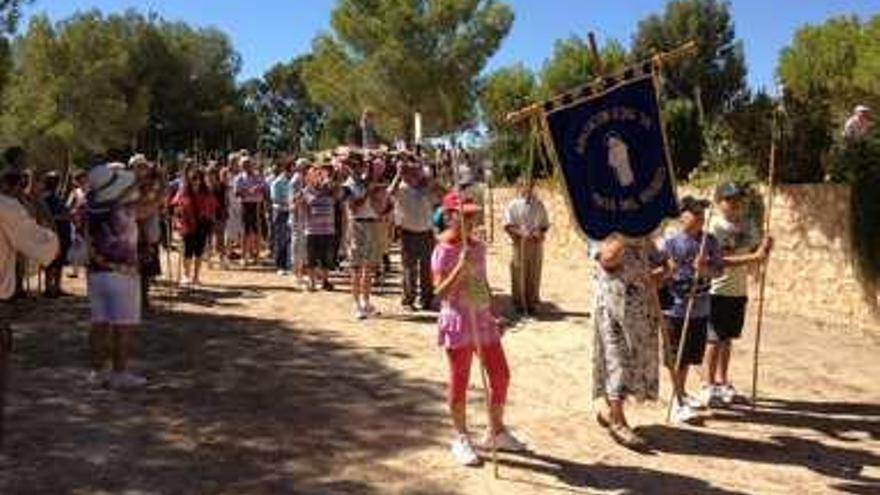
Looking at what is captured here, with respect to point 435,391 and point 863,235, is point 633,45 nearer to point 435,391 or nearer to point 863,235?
point 863,235

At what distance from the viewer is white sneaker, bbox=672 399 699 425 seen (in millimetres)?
10352

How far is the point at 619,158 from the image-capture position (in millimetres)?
10047

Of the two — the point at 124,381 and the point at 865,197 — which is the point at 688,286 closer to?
the point at 124,381

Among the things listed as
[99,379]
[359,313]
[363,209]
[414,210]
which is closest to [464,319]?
[99,379]

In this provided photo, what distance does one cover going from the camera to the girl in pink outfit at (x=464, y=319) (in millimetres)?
8820

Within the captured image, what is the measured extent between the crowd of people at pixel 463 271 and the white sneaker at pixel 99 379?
0.07 ft

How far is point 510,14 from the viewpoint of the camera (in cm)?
4650

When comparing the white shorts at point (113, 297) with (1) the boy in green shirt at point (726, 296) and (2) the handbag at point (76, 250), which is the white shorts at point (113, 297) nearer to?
(1) the boy in green shirt at point (726, 296)

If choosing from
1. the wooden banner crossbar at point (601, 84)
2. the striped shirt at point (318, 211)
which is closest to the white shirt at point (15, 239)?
the wooden banner crossbar at point (601, 84)

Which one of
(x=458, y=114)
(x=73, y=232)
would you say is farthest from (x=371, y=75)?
(x=73, y=232)

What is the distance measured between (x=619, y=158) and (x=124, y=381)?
423cm

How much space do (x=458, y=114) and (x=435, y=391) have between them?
35.5m

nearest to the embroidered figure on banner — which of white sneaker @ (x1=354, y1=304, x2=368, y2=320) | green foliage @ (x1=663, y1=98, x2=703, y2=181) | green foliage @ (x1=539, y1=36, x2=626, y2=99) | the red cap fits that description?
the red cap

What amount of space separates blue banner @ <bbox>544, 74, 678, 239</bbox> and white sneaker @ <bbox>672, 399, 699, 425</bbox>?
59.5 inches
